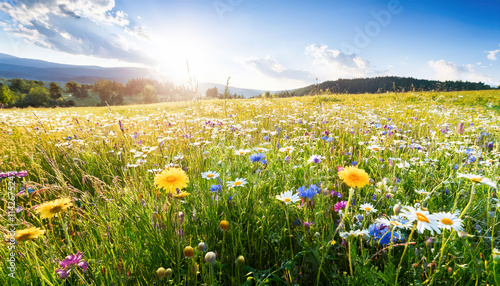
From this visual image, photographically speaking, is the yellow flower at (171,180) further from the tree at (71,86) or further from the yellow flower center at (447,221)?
the tree at (71,86)

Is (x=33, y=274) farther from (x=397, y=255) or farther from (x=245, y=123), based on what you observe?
(x=245, y=123)

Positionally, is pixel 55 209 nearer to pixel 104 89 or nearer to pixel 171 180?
pixel 171 180

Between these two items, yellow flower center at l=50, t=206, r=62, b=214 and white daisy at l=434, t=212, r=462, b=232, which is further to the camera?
yellow flower center at l=50, t=206, r=62, b=214

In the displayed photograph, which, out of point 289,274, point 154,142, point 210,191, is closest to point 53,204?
point 210,191

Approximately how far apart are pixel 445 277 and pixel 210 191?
1.49 meters

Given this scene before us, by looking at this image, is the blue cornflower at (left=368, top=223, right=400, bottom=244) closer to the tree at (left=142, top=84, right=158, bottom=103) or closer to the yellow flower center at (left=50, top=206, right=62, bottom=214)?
the yellow flower center at (left=50, top=206, right=62, bottom=214)

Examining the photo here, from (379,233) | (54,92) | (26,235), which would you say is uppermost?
(54,92)

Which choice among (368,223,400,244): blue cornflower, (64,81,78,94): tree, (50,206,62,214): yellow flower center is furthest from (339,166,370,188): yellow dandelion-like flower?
(64,81,78,94): tree

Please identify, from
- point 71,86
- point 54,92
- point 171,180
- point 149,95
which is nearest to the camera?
point 171,180

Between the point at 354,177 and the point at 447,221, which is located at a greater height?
the point at 354,177

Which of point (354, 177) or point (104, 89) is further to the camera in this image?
point (104, 89)

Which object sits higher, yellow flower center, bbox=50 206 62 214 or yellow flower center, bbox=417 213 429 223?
yellow flower center, bbox=417 213 429 223

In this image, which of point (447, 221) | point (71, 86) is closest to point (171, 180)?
point (447, 221)

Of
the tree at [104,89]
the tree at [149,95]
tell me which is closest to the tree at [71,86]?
the tree at [104,89]
